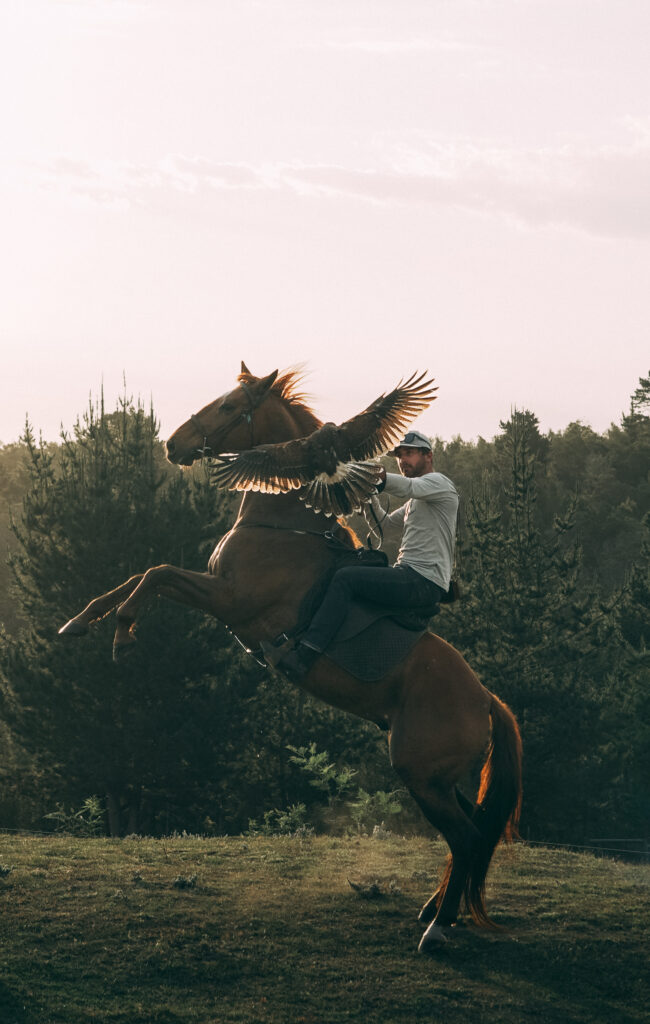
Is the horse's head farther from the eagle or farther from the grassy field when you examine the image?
the grassy field

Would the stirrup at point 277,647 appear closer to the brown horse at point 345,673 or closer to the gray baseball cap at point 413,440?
the brown horse at point 345,673

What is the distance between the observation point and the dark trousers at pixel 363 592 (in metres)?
7.78

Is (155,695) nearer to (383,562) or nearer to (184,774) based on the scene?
(184,774)

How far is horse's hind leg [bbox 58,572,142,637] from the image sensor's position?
25.6 ft

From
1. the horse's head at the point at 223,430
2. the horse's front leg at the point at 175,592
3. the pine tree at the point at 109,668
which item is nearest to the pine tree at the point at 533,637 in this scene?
the pine tree at the point at 109,668

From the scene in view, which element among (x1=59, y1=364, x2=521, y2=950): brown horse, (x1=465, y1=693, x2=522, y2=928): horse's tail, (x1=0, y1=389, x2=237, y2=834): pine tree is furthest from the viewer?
(x1=0, y1=389, x2=237, y2=834): pine tree

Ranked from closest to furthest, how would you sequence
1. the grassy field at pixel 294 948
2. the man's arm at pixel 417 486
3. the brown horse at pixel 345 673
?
the grassy field at pixel 294 948, the man's arm at pixel 417 486, the brown horse at pixel 345 673

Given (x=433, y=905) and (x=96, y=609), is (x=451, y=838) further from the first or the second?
(x=96, y=609)

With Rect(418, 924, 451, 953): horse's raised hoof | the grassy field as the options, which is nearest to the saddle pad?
Rect(418, 924, 451, 953): horse's raised hoof

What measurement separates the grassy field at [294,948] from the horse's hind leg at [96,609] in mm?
2013

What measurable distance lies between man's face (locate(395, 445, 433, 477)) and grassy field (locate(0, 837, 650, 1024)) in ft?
→ 10.4

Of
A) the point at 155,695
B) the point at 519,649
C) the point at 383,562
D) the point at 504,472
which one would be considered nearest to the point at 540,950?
the point at 383,562

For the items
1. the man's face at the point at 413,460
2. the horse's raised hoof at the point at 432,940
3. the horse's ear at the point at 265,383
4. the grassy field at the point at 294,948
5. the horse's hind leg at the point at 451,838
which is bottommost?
the grassy field at the point at 294,948

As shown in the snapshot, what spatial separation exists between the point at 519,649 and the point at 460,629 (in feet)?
5.16
